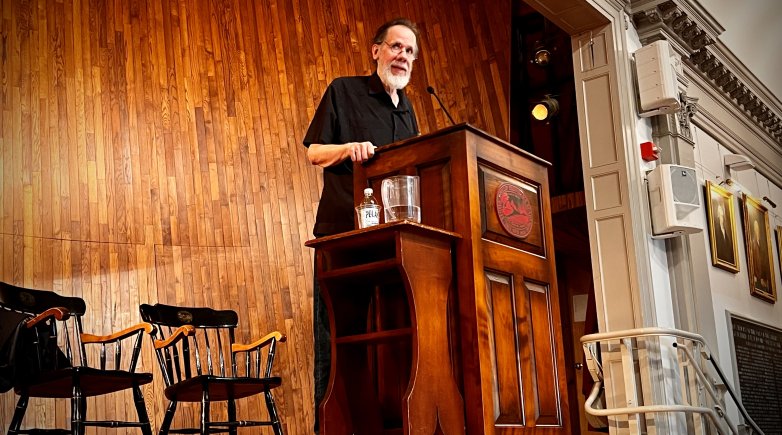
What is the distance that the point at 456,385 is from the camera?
1.99 m

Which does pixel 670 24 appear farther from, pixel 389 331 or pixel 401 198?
pixel 389 331

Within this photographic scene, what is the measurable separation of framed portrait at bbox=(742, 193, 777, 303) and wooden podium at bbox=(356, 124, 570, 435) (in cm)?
463

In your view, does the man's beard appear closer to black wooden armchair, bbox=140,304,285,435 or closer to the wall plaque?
black wooden armchair, bbox=140,304,285,435

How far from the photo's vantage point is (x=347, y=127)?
8.63ft

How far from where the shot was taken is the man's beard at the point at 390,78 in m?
2.67

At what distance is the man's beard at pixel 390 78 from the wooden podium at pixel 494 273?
44 centimetres

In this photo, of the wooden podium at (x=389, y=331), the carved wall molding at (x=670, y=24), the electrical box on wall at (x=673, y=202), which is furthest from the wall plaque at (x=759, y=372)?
the wooden podium at (x=389, y=331)

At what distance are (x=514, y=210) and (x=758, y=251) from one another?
16.6 feet

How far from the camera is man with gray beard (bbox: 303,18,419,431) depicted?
249cm

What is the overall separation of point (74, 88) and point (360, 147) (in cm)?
346

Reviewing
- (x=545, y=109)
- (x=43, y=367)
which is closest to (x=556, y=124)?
(x=545, y=109)

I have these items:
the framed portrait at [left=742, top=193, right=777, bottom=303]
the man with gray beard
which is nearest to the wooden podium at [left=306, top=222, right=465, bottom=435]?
the man with gray beard

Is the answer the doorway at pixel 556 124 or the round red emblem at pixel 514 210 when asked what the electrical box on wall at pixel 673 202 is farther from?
the round red emblem at pixel 514 210

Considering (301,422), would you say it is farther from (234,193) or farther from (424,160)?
(424,160)
